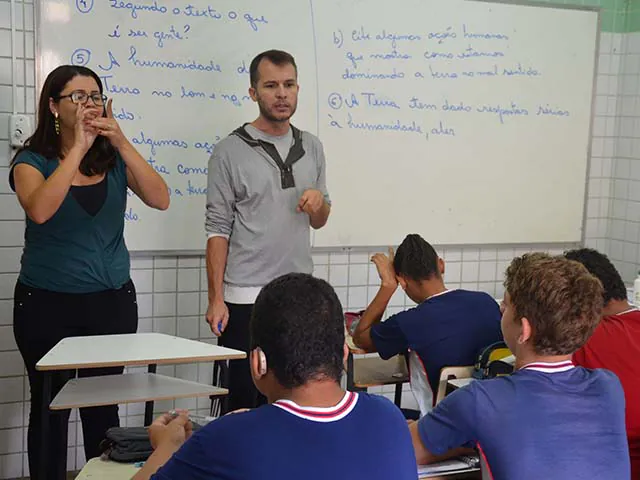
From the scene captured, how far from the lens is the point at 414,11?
13.4ft

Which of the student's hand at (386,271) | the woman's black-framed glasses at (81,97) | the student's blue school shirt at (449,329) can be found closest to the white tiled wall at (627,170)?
the student's hand at (386,271)

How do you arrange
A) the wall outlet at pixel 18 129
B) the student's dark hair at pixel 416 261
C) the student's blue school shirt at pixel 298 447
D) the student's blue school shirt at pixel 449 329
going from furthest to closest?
the wall outlet at pixel 18 129
the student's dark hair at pixel 416 261
the student's blue school shirt at pixel 449 329
the student's blue school shirt at pixel 298 447

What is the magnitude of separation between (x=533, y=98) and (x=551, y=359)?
281cm

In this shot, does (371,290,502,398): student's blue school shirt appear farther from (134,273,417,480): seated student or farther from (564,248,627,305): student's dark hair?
(134,273,417,480): seated student

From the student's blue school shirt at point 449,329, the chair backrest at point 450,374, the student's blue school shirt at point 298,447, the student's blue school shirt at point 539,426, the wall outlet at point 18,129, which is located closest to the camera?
the student's blue school shirt at point 298,447

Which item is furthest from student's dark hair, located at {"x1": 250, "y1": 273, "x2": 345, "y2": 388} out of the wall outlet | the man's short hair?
the wall outlet

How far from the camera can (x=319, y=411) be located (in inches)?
55.1

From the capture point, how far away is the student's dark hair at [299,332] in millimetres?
1445

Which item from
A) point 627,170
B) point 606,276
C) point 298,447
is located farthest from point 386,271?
point 627,170

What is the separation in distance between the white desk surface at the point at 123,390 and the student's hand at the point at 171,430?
0.50 m

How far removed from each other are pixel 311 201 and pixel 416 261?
460 millimetres

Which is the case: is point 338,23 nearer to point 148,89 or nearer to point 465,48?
point 465,48

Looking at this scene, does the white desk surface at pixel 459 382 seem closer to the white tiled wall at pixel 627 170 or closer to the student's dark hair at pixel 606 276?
the student's dark hair at pixel 606 276

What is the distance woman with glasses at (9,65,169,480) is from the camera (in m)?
2.75
